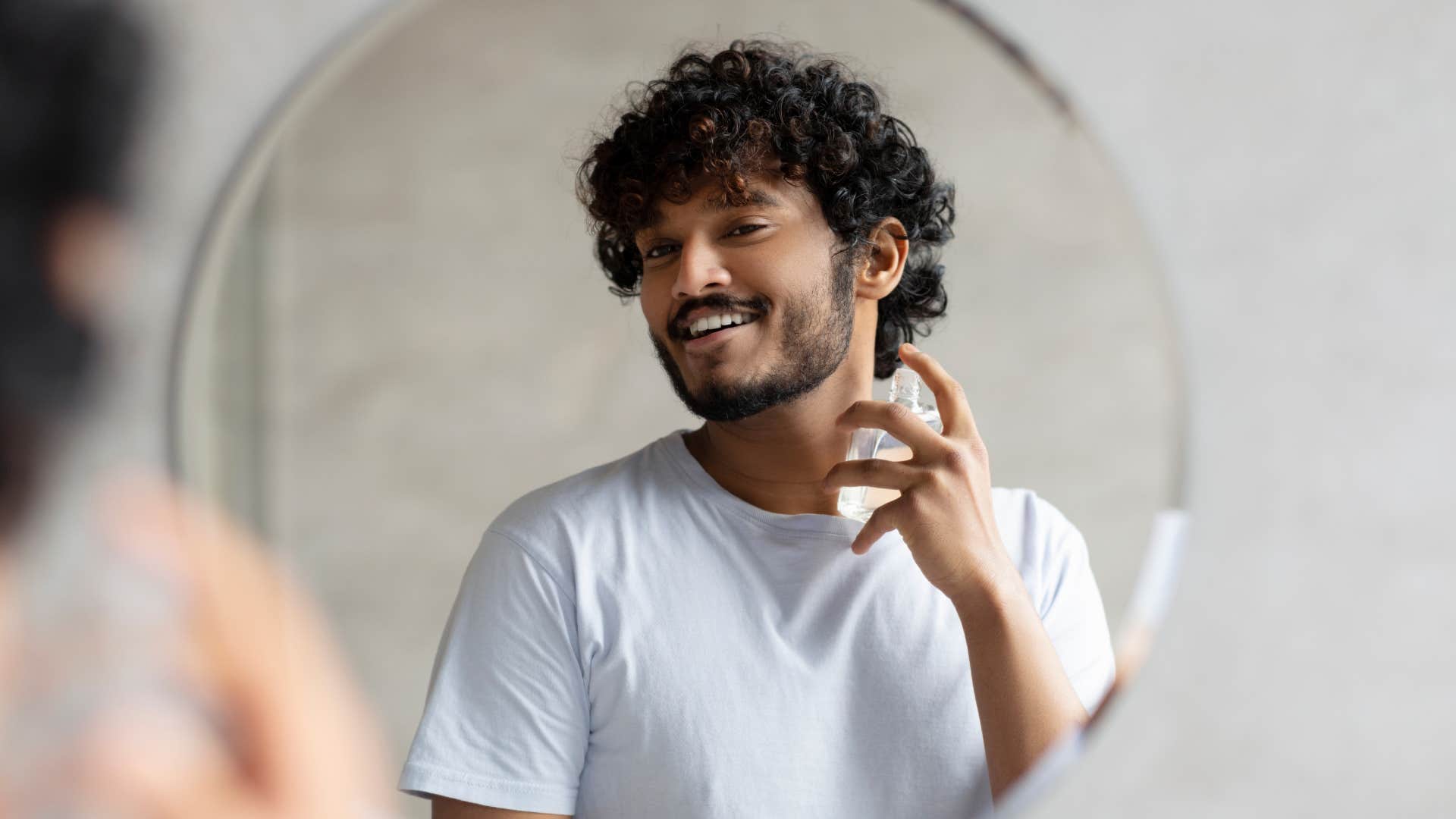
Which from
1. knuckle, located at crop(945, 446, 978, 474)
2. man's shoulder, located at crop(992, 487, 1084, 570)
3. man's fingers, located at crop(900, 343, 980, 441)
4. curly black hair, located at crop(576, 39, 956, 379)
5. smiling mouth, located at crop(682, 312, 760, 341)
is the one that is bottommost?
man's shoulder, located at crop(992, 487, 1084, 570)

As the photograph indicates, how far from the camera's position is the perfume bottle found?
2.46 feet

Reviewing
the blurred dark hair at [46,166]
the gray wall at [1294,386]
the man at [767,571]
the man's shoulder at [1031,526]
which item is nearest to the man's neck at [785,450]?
the man at [767,571]

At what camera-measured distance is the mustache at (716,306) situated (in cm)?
73

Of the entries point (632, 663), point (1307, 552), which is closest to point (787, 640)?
point (632, 663)

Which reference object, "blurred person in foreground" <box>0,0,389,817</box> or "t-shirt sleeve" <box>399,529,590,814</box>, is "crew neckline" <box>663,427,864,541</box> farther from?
"blurred person in foreground" <box>0,0,389,817</box>

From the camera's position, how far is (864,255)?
2.50 feet

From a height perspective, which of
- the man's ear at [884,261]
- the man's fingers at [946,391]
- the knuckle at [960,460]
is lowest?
the knuckle at [960,460]

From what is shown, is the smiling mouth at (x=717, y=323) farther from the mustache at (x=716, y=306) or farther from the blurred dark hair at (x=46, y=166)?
the blurred dark hair at (x=46, y=166)

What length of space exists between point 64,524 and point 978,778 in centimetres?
58

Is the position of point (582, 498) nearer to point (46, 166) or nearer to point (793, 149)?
point (793, 149)

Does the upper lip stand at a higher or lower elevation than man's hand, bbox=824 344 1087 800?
higher

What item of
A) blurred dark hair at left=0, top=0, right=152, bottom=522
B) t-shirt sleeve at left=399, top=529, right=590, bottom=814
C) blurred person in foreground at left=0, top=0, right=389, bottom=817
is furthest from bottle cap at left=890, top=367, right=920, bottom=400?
blurred dark hair at left=0, top=0, right=152, bottom=522

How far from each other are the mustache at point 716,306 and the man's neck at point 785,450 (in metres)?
0.06

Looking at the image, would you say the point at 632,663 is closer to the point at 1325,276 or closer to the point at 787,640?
the point at 787,640
